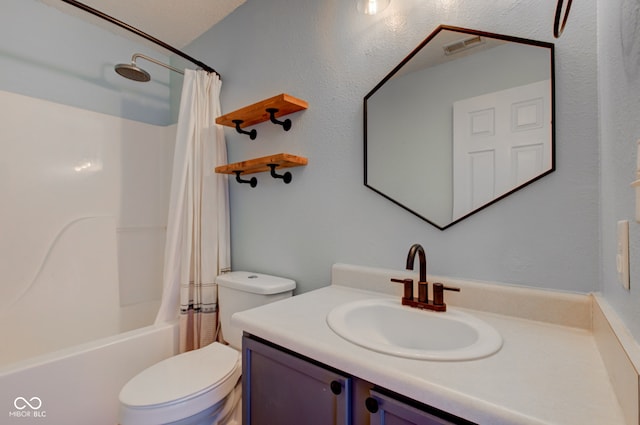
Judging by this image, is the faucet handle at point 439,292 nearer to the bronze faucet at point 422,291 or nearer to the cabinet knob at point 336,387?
the bronze faucet at point 422,291

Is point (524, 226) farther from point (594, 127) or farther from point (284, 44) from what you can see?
point (284, 44)

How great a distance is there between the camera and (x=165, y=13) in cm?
188

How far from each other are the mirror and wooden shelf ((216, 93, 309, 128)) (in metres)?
0.36

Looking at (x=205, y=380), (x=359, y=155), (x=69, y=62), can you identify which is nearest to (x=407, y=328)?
(x=359, y=155)

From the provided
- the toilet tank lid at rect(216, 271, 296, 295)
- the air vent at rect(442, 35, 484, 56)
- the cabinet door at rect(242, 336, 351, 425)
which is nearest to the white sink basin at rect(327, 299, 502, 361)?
Result: the cabinet door at rect(242, 336, 351, 425)

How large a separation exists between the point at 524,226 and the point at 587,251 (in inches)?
6.3

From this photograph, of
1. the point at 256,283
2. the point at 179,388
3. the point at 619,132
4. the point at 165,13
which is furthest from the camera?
the point at 165,13

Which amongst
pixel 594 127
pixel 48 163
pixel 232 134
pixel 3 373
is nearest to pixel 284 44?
pixel 232 134

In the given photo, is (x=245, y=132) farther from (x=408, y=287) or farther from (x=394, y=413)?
(x=394, y=413)

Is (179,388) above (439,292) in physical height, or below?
below

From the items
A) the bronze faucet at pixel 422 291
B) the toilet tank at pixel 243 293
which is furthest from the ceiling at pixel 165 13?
the bronze faucet at pixel 422 291

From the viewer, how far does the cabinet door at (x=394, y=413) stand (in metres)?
0.57

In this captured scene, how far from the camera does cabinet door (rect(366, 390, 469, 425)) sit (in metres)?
0.57

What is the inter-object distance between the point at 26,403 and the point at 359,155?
5.60 ft
